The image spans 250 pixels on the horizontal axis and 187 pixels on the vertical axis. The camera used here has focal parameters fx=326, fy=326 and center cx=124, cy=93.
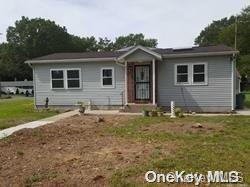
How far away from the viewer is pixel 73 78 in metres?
18.8

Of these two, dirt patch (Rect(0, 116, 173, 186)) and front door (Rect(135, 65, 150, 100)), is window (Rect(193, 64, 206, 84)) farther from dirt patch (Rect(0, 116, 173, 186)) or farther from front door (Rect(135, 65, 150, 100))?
dirt patch (Rect(0, 116, 173, 186))

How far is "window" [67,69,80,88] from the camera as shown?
1877cm

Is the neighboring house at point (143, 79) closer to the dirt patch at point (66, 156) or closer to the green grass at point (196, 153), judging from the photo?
A: the green grass at point (196, 153)

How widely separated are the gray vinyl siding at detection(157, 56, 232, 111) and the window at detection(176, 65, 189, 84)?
0.21m

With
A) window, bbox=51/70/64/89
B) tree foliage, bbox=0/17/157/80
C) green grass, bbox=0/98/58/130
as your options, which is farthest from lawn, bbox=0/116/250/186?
tree foliage, bbox=0/17/157/80

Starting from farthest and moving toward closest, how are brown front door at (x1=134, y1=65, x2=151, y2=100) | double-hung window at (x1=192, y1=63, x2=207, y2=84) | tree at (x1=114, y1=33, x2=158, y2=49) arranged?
tree at (x1=114, y1=33, x2=158, y2=49) < brown front door at (x1=134, y1=65, x2=151, y2=100) < double-hung window at (x1=192, y1=63, x2=207, y2=84)

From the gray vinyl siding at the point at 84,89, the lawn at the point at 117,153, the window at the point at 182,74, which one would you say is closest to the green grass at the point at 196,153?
the lawn at the point at 117,153

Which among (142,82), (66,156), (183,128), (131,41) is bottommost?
(66,156)

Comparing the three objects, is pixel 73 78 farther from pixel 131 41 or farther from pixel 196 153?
pixel 131 41

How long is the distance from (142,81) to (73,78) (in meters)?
4.09

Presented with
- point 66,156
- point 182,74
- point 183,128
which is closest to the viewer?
point 66,156

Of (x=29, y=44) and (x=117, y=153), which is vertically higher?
(x=29, y=44)

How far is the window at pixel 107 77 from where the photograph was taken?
1825 centimetres

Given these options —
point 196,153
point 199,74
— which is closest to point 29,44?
point 199,74
